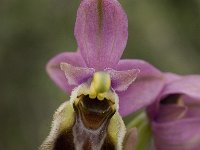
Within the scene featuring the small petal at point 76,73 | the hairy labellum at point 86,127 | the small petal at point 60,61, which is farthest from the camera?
the small petal at point 60,61

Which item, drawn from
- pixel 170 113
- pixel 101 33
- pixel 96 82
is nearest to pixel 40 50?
pixel 170 113

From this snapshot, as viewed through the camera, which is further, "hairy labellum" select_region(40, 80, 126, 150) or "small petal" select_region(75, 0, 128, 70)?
"small petal" select_region(75, 0, 128, 70)

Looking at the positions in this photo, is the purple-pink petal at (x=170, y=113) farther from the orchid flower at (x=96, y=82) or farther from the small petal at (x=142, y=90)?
Answer: the orchid flower at (x=96, y=82)

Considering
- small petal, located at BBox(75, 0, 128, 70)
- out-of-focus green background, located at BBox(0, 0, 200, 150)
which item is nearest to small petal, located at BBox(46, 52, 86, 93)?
small petal, located at BBox(75, 0, 128, 70)

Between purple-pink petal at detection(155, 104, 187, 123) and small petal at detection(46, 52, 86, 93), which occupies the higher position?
small petal at detection(46, 52, 86, 93)


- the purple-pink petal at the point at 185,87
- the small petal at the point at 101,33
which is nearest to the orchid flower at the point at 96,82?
the small petal at the point at 101,33

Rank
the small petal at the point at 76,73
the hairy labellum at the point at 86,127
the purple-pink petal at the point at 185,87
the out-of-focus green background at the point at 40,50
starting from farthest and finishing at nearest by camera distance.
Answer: the out-of-focus green background at the point at 40,50
the purple-pink petal at the point at 185,87
the small petal at the point at 76,73
the hairy labellum at the point at 86,127

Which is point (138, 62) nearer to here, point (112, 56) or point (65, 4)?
point (112, 56)

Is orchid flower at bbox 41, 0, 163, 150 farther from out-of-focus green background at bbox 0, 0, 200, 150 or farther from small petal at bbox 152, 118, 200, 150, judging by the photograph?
out-of-focus green background at bbox 0, 0, 200, 150
